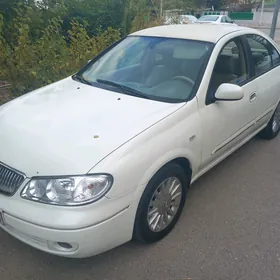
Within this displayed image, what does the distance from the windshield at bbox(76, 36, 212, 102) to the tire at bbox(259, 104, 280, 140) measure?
1.87 m

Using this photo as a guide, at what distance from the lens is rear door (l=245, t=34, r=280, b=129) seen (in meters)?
3.45

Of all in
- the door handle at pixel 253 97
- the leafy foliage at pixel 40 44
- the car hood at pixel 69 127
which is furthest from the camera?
the leafy foliage at pixel 40 44

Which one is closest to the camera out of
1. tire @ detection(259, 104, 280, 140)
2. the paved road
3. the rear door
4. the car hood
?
the car hood

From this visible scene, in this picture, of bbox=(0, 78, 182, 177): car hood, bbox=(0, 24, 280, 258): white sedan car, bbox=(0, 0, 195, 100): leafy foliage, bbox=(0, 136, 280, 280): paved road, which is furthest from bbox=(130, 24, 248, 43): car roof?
bbox=(0, 0, 195, 100): leafy foliage

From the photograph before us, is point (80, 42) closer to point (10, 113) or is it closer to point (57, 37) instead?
point (57, 37)

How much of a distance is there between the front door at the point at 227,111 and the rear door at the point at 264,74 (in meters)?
0.16

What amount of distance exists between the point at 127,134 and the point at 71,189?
547mm

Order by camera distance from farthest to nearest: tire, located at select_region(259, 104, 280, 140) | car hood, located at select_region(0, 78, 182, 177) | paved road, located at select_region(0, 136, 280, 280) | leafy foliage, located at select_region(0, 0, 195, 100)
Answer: leafy foliage, located at select_region(0, 0, 195, 100), tire, located at select_region(259, 104, 280, 140), paved road, located at select_region(0, 136, 280, 280), car hood, located at select_region(0, 78, 182, 177)

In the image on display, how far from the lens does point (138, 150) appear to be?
2.09 meters

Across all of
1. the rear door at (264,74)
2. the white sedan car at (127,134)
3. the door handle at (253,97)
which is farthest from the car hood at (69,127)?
the rear door at (264,74)

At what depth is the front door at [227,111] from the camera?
275cm

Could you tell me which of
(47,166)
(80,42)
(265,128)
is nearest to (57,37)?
(80,42)

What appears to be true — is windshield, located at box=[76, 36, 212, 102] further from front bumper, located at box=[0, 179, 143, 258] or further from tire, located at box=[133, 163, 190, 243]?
front bumper, located at box=[0, 179, 143, 258]

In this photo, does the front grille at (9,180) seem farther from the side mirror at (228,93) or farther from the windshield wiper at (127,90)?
the side mirror at (228,93)
